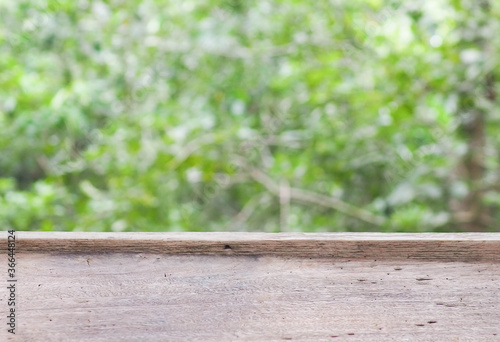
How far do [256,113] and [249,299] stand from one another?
5.35 ft

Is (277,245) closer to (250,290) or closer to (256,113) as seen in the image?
(250,290)

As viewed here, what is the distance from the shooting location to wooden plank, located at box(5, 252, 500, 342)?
0.40m

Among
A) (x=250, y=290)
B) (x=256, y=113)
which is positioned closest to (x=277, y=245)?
(x=250, y=290)

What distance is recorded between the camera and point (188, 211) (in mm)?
1721

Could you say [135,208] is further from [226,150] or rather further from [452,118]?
[452,118]

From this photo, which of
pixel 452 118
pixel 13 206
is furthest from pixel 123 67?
pixel 452 118

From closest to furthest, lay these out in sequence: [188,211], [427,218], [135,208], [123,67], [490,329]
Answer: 1. [490,329]
2. [427,218]
3. [135,208]
4. [188,211]
5. [123,67]

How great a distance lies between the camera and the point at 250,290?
1.38 feet

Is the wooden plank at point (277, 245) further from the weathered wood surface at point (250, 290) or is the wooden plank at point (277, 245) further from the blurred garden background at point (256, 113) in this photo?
the blurred garden background at point (256, 113)

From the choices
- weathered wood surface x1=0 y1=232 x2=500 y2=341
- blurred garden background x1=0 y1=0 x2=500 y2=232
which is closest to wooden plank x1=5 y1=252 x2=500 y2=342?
weathered wood surface x1=0 y1=232 x2=500 y2=341

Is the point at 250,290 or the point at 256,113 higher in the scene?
the point at 256,113

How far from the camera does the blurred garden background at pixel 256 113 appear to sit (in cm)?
134

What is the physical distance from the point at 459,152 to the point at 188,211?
813 mm

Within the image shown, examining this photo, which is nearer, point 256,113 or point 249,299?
point 249,299
